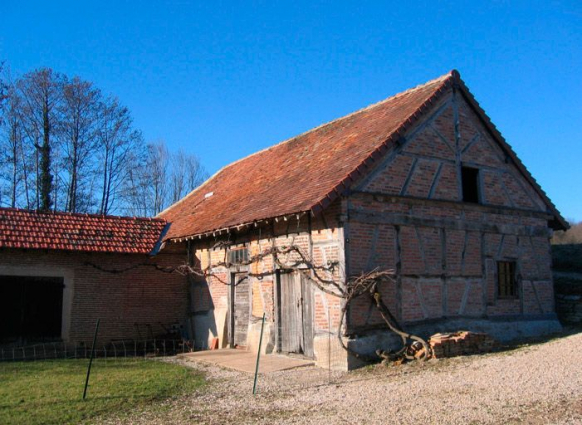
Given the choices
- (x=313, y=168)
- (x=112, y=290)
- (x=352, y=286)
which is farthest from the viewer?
(x=112, y=290)

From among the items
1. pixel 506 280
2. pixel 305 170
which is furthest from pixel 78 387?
pixel 506 280

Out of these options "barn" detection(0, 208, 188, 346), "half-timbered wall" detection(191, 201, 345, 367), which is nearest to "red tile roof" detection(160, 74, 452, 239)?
"half-timbered wall" detection(191, 201, 345, 367)

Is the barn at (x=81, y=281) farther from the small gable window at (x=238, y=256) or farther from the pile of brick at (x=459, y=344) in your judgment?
the pile of brick at (x=459, y=344)

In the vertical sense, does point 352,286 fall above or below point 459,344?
above

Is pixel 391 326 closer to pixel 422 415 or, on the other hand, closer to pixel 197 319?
pixel 422 415

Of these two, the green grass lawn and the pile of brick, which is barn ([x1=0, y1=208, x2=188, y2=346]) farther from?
the pile of brick

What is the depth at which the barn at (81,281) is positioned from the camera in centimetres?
1426

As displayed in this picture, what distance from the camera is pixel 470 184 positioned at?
14.1m

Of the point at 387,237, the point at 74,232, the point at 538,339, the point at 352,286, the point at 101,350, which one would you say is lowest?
the point at 101,350

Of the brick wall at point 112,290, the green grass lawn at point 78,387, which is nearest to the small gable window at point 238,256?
the brick wall at point 112,290

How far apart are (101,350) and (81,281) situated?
194cm

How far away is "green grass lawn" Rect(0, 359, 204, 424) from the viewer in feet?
25.7

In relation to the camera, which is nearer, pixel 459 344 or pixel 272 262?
pixel 459 344

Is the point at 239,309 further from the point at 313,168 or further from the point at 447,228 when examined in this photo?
the point at 447,228
